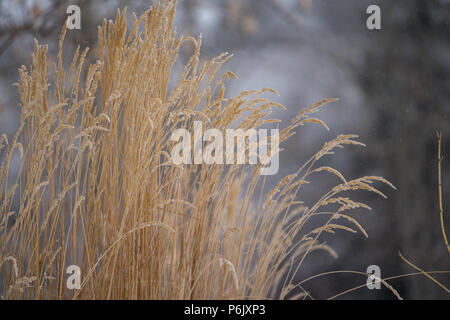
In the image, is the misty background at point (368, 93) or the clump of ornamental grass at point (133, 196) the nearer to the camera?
the clump of ornamental grass at point (133, 196)

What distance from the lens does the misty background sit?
172 centimetres

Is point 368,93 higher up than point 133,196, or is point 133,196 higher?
point 368,93

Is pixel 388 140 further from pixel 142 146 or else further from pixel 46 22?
pixel 46 22

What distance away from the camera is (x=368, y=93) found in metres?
1.81

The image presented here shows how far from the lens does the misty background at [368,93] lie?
5.64 feet

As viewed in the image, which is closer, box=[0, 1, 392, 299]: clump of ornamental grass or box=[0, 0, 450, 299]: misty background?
box=[0, 1, 392, 299]: clump of ornamental grass

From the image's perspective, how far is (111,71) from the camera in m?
0.87

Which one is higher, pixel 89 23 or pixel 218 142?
pixel 89 23

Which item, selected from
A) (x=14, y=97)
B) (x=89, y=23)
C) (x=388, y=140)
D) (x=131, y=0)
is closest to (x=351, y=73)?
(x=388, y=140)
